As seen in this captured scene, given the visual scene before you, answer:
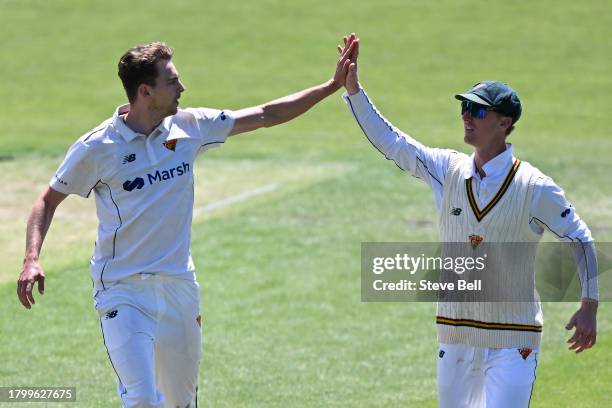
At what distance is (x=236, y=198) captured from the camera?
17.1 metres

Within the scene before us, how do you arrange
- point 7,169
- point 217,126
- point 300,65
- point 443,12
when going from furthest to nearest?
point 443,12, point 300,65, point 7,169, point 217,126

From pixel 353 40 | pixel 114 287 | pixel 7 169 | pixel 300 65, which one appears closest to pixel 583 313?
pixel 353 40

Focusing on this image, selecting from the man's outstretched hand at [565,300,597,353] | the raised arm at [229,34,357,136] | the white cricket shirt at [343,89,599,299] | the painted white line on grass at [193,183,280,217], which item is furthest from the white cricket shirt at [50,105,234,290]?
the painted white line on grass at [193,183,280,217]

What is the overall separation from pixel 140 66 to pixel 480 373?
2.69 meters

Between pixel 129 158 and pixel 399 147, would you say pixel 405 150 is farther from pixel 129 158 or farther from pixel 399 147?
pixel 129 158

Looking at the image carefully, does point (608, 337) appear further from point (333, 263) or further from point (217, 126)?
point (217, 126)

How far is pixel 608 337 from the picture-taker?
11500mm

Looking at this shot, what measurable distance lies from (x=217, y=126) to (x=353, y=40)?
3.37 feet

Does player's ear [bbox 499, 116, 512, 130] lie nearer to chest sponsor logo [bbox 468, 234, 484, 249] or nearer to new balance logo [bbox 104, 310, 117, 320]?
chest sponsor logo [bbox 468, 234, 484, 249]

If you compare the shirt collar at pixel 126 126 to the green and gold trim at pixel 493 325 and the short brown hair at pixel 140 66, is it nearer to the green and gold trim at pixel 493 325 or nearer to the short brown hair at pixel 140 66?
the short brown hair at pixel 140 66

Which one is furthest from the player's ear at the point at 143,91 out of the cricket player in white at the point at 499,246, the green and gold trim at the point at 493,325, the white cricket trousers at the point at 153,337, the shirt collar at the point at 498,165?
the green and gold trim at the point at 493,325

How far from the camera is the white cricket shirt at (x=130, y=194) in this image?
7.05 meters

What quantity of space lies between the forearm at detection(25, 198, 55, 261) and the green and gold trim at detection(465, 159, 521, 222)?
2489mm

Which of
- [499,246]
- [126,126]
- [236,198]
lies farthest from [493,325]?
[236,198]
